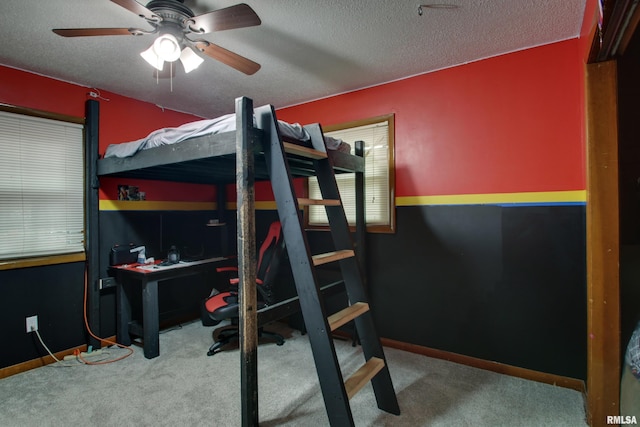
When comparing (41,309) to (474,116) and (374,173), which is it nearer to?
(374,173)

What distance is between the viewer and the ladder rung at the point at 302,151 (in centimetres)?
189

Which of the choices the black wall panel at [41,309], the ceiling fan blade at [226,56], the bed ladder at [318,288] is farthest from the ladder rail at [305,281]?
the black wall panel at [41,309]

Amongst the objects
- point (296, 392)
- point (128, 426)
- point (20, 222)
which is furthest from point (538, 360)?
point (20, 222)

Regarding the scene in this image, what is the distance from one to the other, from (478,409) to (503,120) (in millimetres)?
1973

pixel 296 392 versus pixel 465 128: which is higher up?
pixel 465 128

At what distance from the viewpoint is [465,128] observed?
2.62m

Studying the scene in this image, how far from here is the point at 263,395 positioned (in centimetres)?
221

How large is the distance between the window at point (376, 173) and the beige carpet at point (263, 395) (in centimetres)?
120

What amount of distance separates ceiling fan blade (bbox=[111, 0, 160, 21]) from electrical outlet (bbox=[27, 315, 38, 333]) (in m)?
2.50

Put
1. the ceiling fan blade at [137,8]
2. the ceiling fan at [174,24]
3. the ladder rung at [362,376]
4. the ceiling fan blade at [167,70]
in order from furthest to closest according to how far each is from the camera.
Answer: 1. the ceiling fan blade at [167,70]
2. the ladder rung at [362,376]
3. the ceiling fan at [174,24]
4. the ceiling fan blade at [137,8]

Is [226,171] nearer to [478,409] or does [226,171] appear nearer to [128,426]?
[128,426]

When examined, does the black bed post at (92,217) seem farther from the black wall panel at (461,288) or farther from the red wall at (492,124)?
the red wall at (492,124)

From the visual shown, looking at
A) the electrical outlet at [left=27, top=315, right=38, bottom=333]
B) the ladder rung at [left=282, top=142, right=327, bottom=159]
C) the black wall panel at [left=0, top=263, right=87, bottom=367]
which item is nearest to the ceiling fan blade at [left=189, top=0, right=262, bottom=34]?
the ladder rung at [left=282, top=142, right=327, bottom=159]

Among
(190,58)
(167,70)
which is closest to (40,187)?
(167,70)
